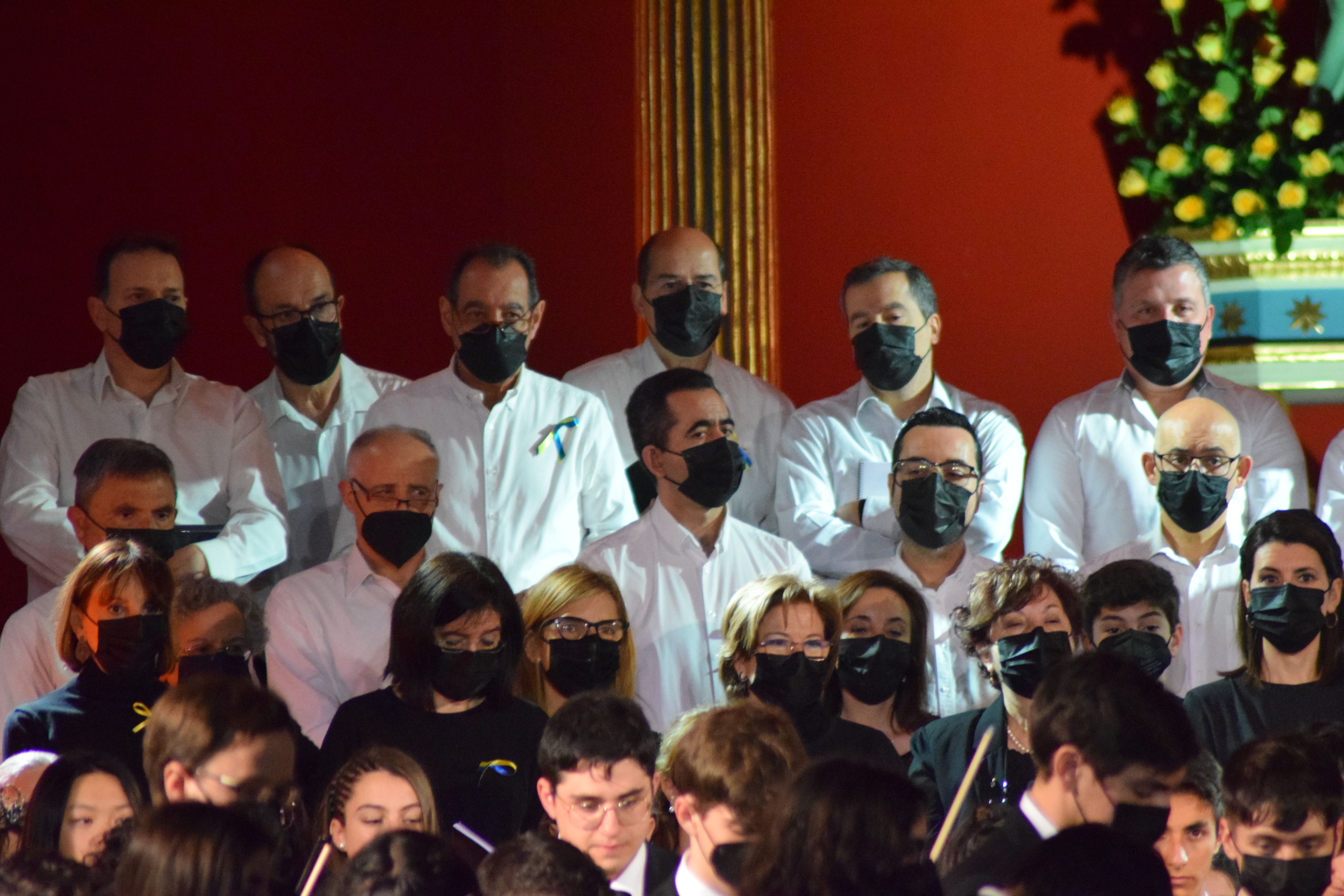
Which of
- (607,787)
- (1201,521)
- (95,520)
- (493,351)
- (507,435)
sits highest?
(493,351)

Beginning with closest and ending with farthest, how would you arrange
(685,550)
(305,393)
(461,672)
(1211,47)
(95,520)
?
(461,672), (95,520), (685,550), (305,393), (1211,47)

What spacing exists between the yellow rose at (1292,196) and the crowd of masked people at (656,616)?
926 millimetres

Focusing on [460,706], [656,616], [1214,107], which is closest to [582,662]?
[460,706]

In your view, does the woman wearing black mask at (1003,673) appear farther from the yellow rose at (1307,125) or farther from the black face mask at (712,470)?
the yellow rose at (1307,125)

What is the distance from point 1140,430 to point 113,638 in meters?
2.95

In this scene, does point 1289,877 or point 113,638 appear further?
point 113,638

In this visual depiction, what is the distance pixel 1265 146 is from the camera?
21.2ft

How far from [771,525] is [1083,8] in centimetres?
245

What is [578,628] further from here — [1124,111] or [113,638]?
[1124,111]

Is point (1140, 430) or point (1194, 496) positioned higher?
point (1140, 430)

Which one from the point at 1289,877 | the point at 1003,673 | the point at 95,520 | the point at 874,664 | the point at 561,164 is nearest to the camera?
the point at 1289,877

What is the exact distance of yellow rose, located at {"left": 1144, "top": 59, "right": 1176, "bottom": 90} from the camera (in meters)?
6.74

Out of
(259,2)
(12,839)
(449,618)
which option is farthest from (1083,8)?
(12,839)

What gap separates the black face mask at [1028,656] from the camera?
15.1 ft
